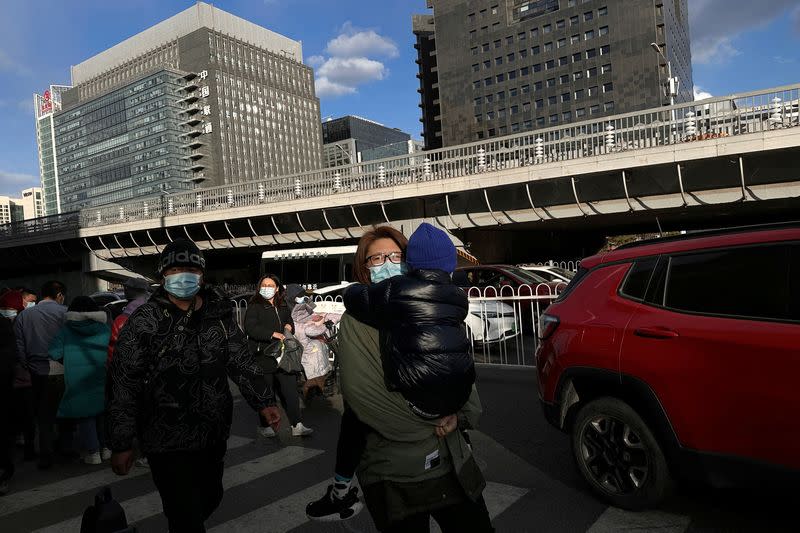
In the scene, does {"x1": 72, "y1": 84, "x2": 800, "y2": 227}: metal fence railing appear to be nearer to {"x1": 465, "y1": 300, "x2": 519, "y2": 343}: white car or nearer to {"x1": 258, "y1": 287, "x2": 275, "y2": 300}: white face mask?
{"x1": 465, "y1": 300, "x2": 519, "y2": 343}: white car

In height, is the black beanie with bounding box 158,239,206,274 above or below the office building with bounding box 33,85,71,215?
below

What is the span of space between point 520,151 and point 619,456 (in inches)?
783

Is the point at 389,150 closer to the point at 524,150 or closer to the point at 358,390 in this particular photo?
the point at 524,150

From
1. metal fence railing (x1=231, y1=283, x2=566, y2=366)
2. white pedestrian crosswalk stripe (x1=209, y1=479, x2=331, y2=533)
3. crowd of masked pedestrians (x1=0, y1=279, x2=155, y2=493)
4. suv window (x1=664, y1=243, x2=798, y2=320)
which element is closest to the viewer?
suv window (x1=664, y1=243, x2=798, y2=320)

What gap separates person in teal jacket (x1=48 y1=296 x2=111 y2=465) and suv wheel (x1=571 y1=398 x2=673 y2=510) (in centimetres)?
444

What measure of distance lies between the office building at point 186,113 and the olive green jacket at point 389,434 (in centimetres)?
12661

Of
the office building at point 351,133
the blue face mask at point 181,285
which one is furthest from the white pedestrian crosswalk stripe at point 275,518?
the office building at point 351,133

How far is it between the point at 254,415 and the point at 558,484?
13.8 ft

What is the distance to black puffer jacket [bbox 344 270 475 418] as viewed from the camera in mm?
2123

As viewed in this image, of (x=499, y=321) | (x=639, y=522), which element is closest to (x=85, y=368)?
(x=639, y=522)

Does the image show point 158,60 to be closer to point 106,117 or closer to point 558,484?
point 106,117

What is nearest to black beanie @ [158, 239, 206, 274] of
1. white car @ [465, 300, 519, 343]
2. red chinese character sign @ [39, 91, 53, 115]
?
white car @ [465, 300, 519, 343]

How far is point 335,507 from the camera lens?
2.68 metres

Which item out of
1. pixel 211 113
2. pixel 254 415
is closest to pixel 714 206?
pixel 254 415
